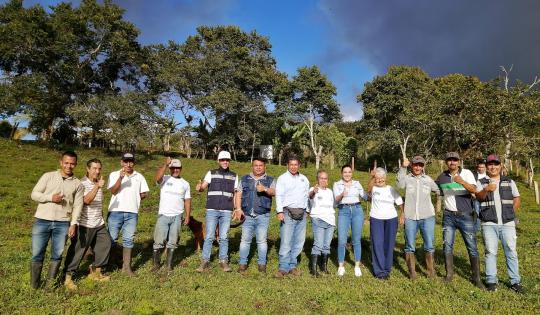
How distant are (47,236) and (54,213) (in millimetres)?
406

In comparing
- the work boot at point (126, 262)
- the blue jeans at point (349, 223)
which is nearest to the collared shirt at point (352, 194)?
the blue jeans at point (349, 223)

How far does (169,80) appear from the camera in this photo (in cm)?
3225

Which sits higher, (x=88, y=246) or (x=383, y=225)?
(x=383, y=225)

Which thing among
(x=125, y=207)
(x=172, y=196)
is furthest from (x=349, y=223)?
(x=125, y=207)

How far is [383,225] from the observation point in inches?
284

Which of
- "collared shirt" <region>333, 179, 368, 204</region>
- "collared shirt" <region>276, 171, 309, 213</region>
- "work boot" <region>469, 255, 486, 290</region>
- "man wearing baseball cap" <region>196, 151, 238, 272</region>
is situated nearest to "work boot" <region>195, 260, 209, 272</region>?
"man wearing baseball cap" <region>196, 151, 238, 272</region>

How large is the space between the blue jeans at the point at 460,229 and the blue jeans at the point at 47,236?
22.6ft

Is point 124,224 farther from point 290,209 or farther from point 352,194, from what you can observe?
point 352,194

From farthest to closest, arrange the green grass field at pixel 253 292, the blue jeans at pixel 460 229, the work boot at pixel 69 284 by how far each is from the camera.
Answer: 1. the blue jeans at pixel 460 229
2. the work boot at pixel 69 284
3. the green grass field at pixel 253 292

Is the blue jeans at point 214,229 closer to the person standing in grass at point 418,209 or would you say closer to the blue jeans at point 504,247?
the person standing in grass at point 418,209

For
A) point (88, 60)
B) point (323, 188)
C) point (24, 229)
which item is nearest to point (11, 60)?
point (88, 60)

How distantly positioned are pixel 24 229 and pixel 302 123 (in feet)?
103

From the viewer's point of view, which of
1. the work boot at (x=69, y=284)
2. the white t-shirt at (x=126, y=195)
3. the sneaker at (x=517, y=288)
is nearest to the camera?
the work boot at (x=69, y=284)

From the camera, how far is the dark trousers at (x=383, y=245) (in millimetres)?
7137
